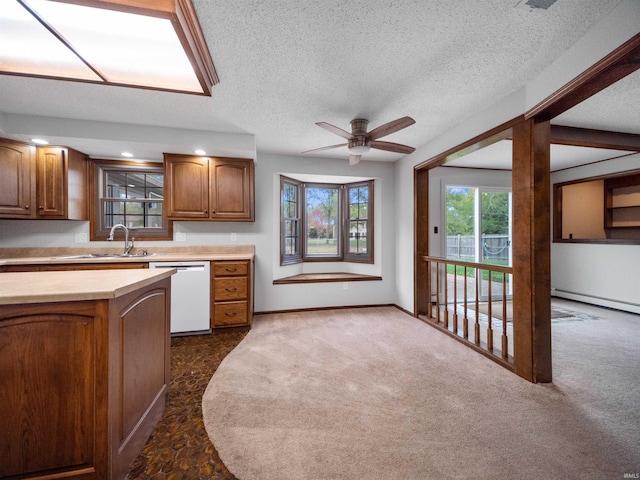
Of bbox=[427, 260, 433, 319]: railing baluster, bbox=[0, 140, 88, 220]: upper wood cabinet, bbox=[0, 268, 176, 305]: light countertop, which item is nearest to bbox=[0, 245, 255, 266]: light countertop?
bbox=[0, 140, 88, 220]: upper wood cabinet

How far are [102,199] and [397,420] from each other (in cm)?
416

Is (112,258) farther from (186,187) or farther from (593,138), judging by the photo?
(593,138)

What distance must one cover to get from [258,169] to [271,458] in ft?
11.0

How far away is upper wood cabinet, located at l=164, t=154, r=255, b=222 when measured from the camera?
10.7 feet

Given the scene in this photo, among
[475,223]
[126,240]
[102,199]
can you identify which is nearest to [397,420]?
[126,240]

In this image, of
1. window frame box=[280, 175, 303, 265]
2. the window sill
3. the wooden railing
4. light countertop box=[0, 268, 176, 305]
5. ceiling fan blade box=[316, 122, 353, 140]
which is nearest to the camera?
light countertop box=[0, 268, 176, 305]

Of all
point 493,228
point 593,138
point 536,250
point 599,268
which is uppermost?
point 593,138

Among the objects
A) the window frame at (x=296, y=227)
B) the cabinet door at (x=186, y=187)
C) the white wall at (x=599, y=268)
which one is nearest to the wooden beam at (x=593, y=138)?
the white wall at (x=599, y=268)

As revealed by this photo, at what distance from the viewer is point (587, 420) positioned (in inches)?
63.6

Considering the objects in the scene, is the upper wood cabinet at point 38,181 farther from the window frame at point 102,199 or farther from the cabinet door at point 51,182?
the window frame at point 102,199

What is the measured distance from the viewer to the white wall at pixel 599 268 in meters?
3.79

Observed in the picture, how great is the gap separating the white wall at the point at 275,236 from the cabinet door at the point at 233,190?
345 mm

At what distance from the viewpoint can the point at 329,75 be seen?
1968mm

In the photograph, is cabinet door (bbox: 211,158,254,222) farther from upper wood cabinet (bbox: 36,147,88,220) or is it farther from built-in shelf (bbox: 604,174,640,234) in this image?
built-in shelf (bbox: 604,174,640,234)
